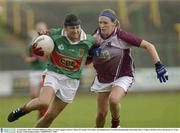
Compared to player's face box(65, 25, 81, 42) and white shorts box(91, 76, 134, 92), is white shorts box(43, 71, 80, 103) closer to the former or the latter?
player's face box(65, 25, 81, 42)

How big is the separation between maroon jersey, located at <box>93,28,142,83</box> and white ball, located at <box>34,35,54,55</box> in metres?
0.78

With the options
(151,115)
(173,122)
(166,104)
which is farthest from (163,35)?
(173,122)

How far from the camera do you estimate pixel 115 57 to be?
9227 mm

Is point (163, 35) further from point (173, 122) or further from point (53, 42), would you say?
point (53, 42)

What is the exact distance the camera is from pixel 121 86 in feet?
30.1

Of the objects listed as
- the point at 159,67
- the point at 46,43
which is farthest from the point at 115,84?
the point at 46,43

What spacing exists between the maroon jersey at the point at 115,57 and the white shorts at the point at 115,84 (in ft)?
0.19

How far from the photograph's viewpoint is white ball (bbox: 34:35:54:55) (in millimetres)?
8625

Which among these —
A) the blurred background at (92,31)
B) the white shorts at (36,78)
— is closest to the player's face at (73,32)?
the white shorts at (36,78)

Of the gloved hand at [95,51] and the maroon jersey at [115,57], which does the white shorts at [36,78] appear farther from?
the gloved hand at [95,51]

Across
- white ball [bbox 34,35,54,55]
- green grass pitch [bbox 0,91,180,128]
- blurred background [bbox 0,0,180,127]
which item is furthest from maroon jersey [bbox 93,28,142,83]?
blurred background [bbox 0,0,180,127]

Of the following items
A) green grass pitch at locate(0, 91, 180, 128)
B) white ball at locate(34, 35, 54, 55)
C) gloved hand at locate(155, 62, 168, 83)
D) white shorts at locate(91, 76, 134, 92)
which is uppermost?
white ball at locate(34, 35, 54, 55)

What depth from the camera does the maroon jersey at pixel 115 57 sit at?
29.7 feet

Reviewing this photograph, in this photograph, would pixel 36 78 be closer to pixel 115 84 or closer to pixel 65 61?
pixel 115 84
